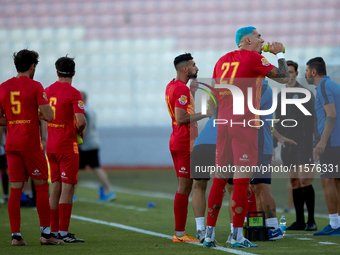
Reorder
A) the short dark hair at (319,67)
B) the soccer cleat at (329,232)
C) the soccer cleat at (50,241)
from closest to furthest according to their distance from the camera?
the soccer cleat at (50,241)
the soccer cleat at (329,232)
the short dark hair at (319,67)

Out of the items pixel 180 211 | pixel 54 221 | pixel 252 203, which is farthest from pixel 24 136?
pixel 252 203

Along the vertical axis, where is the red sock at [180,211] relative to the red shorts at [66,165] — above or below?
below

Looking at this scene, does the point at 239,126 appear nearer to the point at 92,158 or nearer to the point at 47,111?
the point at 47,111

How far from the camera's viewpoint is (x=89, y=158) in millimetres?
10164

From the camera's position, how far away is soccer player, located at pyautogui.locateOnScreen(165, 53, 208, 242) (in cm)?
529

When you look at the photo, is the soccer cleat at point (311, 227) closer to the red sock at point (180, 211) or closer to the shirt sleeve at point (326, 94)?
the shirt sleeve at point (326, 94)

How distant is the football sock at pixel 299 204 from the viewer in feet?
21.4

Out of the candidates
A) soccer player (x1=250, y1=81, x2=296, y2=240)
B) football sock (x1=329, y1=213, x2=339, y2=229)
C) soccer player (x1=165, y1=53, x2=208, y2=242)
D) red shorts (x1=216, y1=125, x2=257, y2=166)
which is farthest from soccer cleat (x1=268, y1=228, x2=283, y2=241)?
red shorts (x1=216, y1=125, x2=257, y2=166)

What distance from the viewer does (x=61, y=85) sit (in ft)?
17.9

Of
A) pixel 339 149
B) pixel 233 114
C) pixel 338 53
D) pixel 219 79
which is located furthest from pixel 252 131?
pixel 338 53

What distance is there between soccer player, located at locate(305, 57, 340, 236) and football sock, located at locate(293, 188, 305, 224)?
585mm

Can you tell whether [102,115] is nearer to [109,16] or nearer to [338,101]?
[109,16]

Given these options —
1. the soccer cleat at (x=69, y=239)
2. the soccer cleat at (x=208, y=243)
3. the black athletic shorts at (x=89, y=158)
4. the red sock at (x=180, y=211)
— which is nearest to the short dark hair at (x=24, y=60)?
the soccer cleat at (x=69, y=239)

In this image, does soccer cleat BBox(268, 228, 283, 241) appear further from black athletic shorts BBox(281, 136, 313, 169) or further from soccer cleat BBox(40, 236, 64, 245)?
soccer cleat BBox(40, 236, 64, 245)
